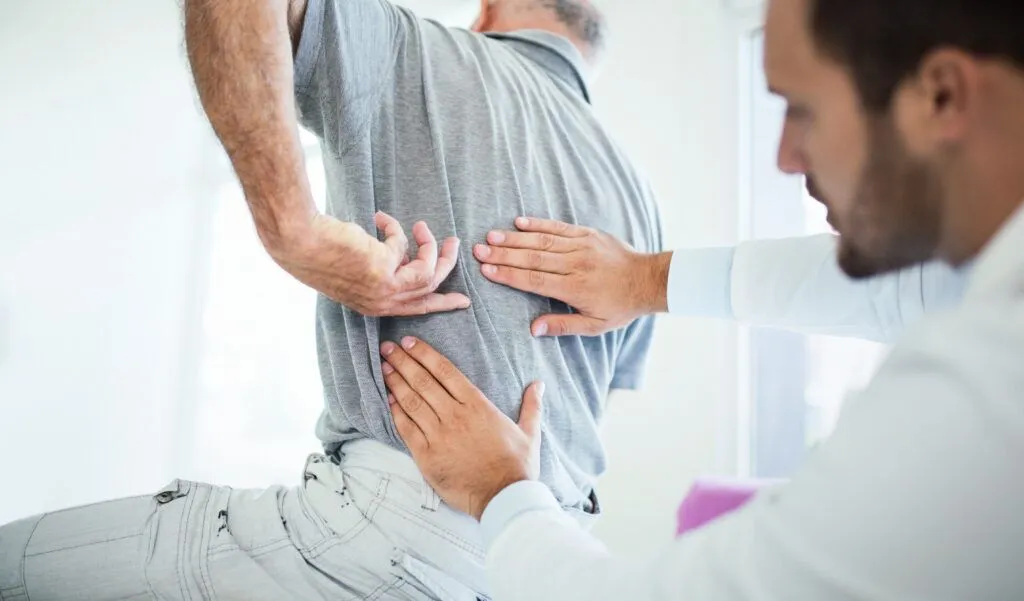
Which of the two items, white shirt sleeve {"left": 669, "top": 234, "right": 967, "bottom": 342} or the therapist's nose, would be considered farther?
white shirt sleeve {"left": 669, "top": 234, "right": 967, "bottom": 342}

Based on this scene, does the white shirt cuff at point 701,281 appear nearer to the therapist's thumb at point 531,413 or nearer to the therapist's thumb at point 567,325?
the therapist's thumb at point 567,325

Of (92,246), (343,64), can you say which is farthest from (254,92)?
(92,246)

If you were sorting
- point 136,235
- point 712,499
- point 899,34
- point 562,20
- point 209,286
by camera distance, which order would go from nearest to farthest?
point 899,34
point 562,20
point 712,499
point 136,235
point 209,286

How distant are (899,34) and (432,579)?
0.78m

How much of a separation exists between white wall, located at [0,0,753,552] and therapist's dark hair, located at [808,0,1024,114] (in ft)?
5.33

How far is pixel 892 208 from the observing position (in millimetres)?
593

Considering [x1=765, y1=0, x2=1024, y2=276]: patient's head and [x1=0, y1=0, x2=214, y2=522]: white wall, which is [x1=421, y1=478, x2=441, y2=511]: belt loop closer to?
[x1=765, y1=0, x2=1024, y2=276]: patient's head

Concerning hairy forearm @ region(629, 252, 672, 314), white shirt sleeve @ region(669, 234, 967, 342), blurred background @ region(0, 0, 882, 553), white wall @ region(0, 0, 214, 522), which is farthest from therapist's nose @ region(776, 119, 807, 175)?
white wall @ region(0, 0, 214, 522)

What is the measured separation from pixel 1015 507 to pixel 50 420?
2747 millimetres

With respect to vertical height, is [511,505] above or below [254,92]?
below

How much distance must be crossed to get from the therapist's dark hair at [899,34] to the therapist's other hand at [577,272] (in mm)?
500

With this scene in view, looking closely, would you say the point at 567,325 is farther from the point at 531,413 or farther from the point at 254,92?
the point at 254,92

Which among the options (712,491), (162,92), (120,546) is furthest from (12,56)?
(712,491)

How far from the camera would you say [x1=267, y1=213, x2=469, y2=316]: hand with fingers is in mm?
851
